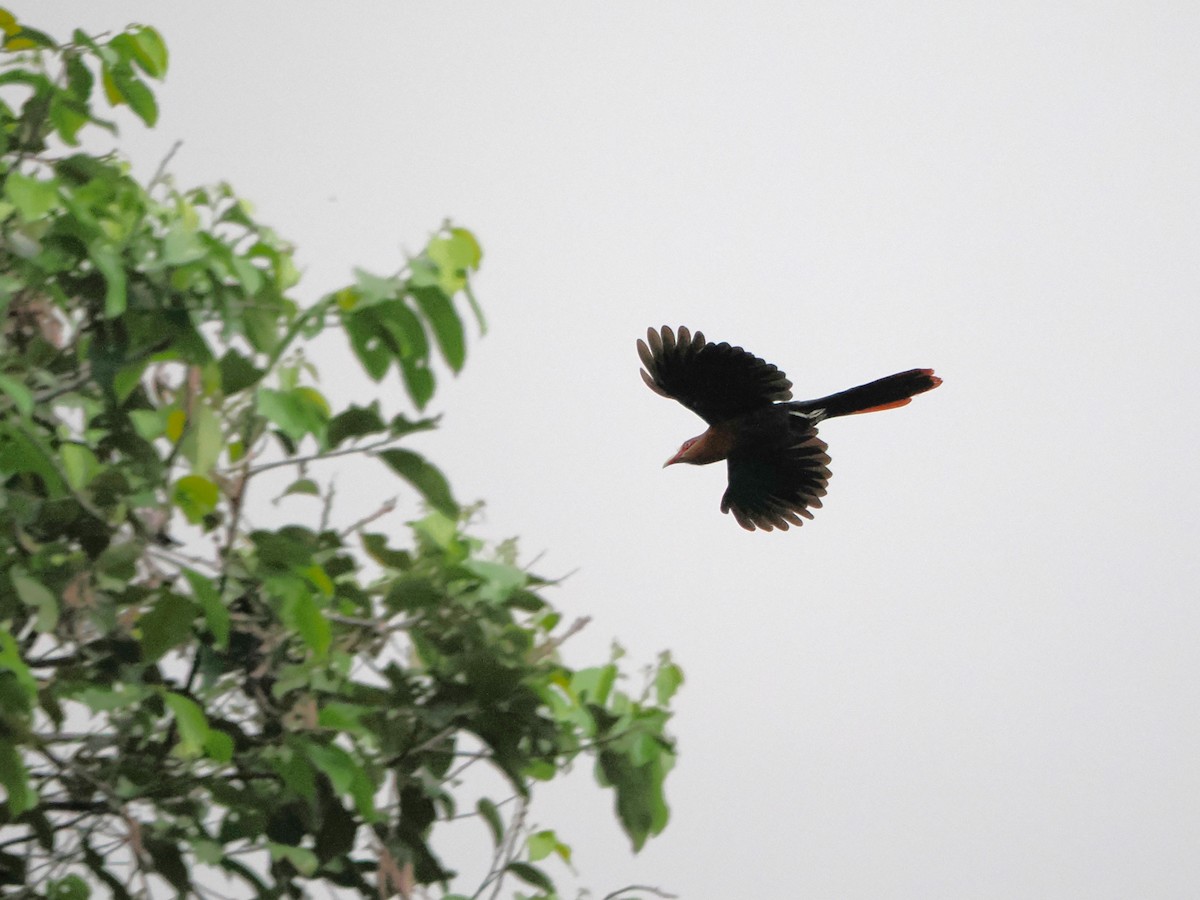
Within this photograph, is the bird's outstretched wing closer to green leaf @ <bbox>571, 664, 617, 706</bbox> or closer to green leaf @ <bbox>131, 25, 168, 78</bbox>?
green leaf @ <bbox>571, 664, 617, 706</bbox>

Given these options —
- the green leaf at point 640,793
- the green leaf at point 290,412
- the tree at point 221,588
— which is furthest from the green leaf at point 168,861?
the green leaf at point 290,412

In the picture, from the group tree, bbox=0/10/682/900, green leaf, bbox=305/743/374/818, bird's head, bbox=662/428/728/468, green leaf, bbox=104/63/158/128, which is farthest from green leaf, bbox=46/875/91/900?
bird's head, bbox=662/428/728/468

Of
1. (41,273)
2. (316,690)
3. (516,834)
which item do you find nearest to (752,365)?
(516,834)

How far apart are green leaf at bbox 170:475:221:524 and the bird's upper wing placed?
1.72m

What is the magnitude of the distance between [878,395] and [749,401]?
0.29 metres

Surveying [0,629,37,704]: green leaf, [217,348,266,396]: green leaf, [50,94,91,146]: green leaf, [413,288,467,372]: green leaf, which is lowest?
[0,629,37,704]: green leaf

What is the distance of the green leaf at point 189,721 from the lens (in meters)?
1.39

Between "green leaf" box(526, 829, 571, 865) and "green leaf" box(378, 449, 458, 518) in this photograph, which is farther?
"green leaf" box(526, 829, 571, 865)

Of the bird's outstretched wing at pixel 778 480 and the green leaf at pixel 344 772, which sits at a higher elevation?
the bird's outstretched wing at pixel 778 480

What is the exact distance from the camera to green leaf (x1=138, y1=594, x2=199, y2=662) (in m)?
1.41

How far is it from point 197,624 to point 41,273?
1.45 feet

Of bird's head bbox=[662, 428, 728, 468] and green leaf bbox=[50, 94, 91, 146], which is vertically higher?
bird's head bbox=[662, 428, 728, 468]

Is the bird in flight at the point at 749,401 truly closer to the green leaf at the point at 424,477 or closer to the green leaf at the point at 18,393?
the green leaf at the point at 424,477

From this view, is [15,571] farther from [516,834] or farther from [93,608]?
[516,834]
